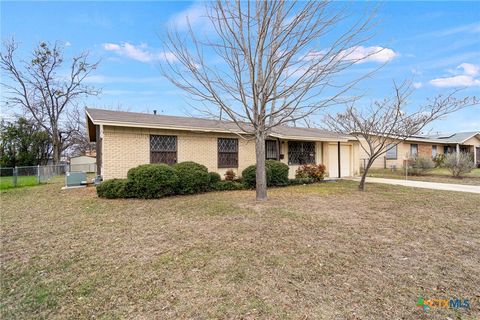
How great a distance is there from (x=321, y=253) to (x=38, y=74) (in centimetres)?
2826

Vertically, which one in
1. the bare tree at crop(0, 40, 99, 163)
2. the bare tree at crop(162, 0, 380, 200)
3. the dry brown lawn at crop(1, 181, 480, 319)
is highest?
the bare tree at crop(0, 40, 99, 163)

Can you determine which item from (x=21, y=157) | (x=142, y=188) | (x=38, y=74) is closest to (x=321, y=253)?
(x=142, y=188)

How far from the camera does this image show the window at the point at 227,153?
11.8m

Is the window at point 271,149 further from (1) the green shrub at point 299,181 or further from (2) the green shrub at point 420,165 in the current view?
(2) the green shrub at point 420,165

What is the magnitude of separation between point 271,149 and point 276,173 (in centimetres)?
224

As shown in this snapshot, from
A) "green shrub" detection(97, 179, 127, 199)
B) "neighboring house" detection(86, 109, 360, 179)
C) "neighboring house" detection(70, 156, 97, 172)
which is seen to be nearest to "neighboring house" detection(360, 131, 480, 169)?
"neighboring house" detection(86, 109, 360, 179)

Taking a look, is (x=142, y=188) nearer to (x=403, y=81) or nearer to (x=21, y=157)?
(x=403, y=81)

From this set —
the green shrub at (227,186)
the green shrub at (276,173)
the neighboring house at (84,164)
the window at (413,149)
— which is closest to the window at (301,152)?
the green shrub at (276,173)

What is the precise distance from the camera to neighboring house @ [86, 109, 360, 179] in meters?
9.37

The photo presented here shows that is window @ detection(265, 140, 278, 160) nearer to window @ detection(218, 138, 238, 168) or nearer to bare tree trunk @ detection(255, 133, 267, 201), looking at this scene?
window @ detection(218, 138, 238, 168)

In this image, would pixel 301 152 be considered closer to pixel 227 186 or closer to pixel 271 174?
pixel 271 174

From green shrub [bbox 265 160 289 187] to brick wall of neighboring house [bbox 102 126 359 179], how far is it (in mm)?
1509

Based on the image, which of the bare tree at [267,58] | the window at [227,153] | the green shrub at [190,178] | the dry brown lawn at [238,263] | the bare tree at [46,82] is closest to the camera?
the dry brown lawn at [238,263]

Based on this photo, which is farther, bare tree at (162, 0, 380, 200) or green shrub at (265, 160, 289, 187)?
green shrub at (265, 160, 289, 187)
